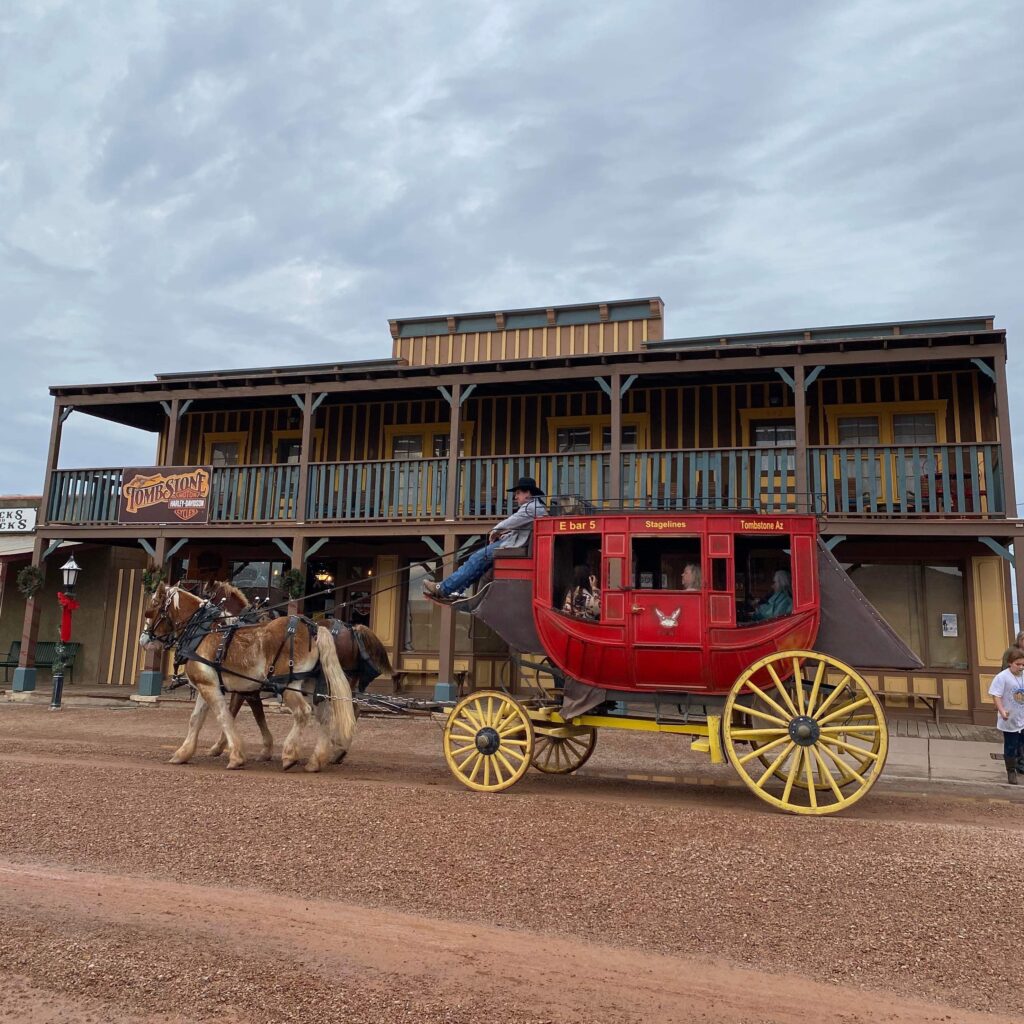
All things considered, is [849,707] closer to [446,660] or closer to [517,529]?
[517,529]

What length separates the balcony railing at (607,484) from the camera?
11898 mm

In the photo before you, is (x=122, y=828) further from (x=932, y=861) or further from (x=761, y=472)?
(x=761, y=472)

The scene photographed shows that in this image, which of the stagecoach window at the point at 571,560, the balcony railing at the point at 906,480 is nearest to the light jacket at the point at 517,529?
the stagecoach window at the point at 571,560

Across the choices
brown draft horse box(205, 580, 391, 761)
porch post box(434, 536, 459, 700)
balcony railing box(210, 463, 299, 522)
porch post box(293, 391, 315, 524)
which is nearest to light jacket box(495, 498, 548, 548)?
brown draft horse box(205, 580, 391, 761)

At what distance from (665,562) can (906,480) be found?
6744 millimetres

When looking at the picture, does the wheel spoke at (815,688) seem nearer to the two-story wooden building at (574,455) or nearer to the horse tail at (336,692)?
the horse tail at (336,692)

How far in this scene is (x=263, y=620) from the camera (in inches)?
348

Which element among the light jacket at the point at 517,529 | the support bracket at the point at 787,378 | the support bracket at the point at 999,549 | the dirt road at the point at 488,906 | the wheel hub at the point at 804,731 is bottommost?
the dirt road at the point at 488,906

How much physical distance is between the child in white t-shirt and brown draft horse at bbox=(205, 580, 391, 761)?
6.60 m

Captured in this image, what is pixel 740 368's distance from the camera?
12.7 metres

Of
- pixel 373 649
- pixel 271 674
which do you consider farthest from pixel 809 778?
pixel 271 674

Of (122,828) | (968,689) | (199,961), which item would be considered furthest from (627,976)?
(968,689)

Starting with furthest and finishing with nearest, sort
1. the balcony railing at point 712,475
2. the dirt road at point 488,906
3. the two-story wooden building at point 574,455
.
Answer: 1. the balcony railing at point 712,475
2. the two-story wooden building at point 574,455
3. the dirt road at point 488,906

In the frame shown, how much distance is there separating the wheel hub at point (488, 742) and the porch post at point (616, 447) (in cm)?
612
